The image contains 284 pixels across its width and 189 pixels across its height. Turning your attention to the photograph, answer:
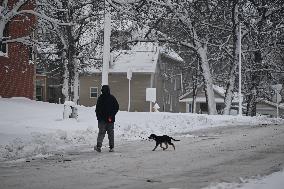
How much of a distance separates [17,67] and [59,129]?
13.3m

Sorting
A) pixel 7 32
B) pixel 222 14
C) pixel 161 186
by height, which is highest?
pixel 222 14

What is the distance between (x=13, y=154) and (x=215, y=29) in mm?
27002

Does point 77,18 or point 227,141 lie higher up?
point 77,18

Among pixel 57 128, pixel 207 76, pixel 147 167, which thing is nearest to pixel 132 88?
pixel 207 76

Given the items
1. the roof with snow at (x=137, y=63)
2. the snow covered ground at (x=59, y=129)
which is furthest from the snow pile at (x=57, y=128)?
the roof with snow at (x=137, y=63)

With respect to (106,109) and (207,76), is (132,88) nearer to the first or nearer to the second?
(207,76)

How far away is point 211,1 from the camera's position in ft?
110

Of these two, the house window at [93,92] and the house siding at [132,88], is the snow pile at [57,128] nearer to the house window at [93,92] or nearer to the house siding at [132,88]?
the house siding at [132,88]

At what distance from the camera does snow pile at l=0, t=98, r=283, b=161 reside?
14.6 m

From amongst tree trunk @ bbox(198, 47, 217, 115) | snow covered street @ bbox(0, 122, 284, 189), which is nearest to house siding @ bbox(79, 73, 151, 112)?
tree trunk @ bbox(198, 47, 217, 115)

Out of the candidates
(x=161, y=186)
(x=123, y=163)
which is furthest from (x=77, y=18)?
(x=161, y=186)

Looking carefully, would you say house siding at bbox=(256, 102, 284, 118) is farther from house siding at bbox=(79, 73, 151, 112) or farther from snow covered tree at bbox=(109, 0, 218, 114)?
snow covered tree at bbox=(109, 0, 218, 114)

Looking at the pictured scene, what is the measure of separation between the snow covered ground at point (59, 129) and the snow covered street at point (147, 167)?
83 centimetres

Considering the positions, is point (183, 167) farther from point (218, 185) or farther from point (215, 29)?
point (215, 29)
